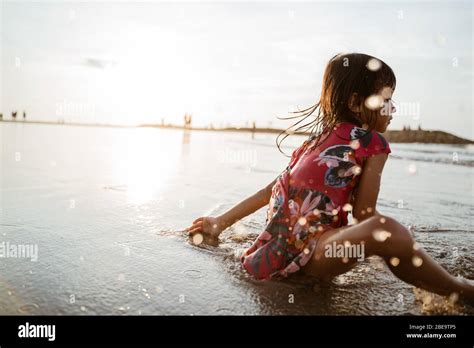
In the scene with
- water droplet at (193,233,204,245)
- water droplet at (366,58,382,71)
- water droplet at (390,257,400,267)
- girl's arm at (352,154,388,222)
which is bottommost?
water droplet at (193,233,204,245)

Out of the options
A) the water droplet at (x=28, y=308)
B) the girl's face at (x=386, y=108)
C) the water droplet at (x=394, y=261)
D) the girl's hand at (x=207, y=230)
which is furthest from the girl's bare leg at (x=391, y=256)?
the water droplet at (x=28, y=308)

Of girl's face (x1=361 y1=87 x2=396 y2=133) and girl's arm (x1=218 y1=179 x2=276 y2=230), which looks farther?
girl's arm (x1=218 y1=179 x2=276 y2=230)

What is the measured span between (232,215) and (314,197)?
0.76 m

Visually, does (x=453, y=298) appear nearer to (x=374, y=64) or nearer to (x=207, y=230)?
(x=374, y=64)

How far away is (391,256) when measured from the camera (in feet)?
5.79

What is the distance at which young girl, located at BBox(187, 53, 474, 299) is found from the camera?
1.76 metres

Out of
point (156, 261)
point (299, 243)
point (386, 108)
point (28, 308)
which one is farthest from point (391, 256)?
point (28, 308)

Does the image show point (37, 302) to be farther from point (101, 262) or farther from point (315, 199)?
point (315, 199)

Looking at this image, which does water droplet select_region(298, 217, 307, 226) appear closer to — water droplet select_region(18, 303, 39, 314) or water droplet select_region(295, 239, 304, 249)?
water droplet select_region(295, 239, 304, 249)

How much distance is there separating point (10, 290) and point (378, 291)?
5.80 feet

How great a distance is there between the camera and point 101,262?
2.24 metres

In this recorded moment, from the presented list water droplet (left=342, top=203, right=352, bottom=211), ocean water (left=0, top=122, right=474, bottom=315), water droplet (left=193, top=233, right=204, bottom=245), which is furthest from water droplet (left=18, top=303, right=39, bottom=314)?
water droplet (left=342, top=203, right=352, bottom=211)

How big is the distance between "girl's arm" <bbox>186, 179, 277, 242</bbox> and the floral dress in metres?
0.43
